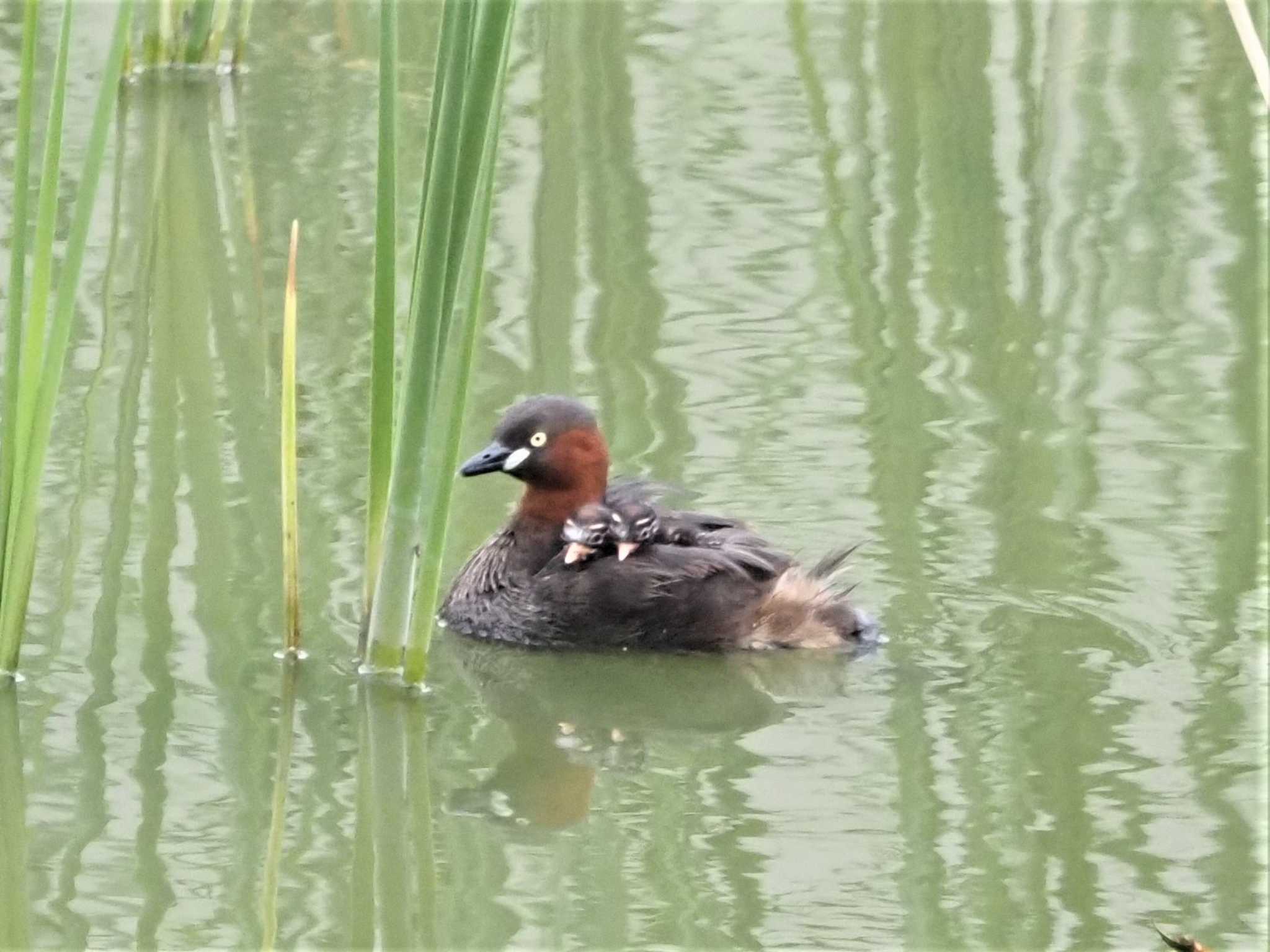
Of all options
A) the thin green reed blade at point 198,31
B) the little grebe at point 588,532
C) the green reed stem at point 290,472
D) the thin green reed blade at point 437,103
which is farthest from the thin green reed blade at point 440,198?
the thin green reed blade at point 198,31

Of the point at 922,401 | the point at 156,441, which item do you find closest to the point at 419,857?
the point at 156,441

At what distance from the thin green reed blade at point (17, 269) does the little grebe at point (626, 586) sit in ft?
3.92

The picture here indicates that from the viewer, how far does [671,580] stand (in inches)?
230

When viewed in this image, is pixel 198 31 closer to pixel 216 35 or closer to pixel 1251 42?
pixel 216 35

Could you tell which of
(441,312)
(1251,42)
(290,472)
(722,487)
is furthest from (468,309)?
(722,487)

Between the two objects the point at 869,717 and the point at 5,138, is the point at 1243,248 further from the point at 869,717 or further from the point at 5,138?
the point at 5,138

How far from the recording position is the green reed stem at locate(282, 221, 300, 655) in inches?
193

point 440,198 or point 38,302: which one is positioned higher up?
point 440,198

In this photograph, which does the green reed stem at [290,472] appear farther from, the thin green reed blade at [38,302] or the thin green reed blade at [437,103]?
the thin green reed blade at [38,302]

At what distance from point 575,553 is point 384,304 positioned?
127 centimetres

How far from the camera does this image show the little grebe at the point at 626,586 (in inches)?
230

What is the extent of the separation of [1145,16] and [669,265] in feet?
12.0

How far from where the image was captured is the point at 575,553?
6008 mm

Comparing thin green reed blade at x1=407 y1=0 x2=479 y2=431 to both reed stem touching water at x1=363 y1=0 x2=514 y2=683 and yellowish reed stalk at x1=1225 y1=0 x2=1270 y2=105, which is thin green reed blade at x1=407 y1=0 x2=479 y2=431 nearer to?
reed stem touching water at x1=363 y1=0 x2=514 y2=683
